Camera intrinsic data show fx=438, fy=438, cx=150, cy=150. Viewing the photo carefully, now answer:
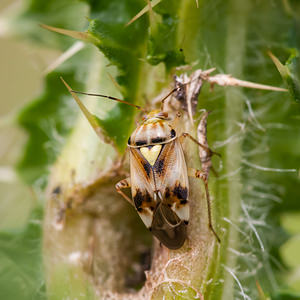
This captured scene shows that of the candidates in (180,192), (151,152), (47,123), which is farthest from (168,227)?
(47,123)

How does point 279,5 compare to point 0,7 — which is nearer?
point 279,5

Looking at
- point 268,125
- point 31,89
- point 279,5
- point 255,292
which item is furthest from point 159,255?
point 31,89

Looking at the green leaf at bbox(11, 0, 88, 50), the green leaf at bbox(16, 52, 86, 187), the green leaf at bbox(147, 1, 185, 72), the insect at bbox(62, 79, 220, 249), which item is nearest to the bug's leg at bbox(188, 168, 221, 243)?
the insect at bbox(62, 79, 220, 249)

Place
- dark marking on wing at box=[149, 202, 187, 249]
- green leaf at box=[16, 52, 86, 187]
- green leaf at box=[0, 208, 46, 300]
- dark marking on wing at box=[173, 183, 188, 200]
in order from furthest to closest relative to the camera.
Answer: green leaf at box=[16, 52, 86, 187], green leaf at box=[0, 208, 46, 300], dark marking on wing at box=[173, 183, 188, 200], dark marking on wing at box=[149, 202, 187, 249]

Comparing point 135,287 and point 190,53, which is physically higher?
point 190,53

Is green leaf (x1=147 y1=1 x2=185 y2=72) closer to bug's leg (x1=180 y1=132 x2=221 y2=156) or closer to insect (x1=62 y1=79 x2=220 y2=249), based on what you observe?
insect (x1=62 y1=79 x2=220 y2=249)

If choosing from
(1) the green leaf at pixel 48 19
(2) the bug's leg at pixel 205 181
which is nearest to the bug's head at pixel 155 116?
(2) the bug's leg at pixel 205 181

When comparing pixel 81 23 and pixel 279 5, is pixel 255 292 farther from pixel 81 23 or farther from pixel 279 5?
pixel 81 23
